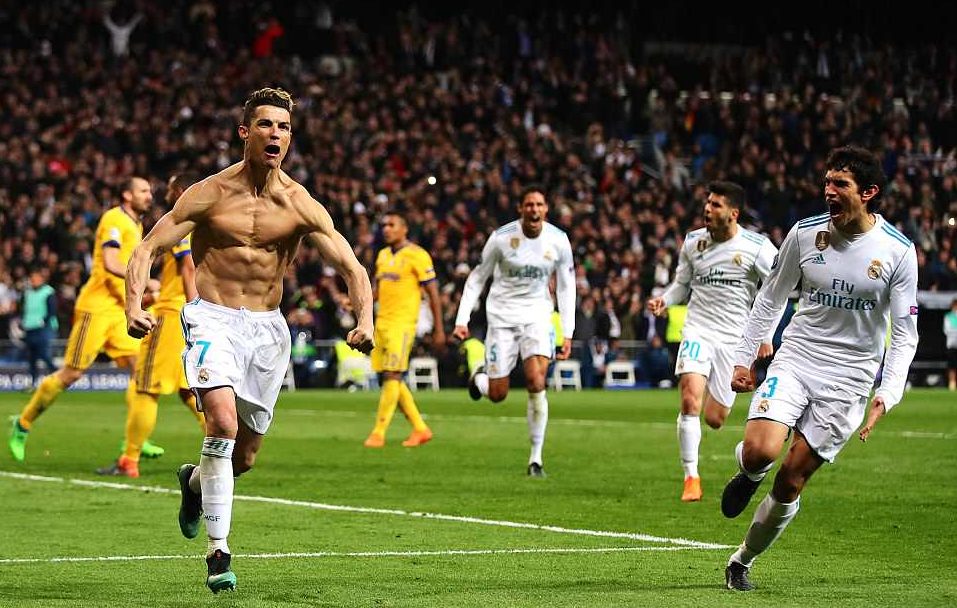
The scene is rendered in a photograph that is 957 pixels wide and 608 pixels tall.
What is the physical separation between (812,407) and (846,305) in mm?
544

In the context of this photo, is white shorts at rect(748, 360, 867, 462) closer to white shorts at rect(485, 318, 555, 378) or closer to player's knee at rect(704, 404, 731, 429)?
player's knee at rect(704, 404, 731, 429)

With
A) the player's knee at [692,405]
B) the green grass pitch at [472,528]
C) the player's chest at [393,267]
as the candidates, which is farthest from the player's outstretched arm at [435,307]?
the player's knee at [692,405]

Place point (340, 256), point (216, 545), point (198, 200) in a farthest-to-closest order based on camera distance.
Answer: point (340, 256) < point (198, 200) < point (216, 545)

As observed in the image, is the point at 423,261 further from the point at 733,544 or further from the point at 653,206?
the point at 653,206

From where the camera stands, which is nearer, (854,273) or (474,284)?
(854,273)

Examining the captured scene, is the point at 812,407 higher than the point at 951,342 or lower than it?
higher

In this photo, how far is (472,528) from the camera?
36.8ft

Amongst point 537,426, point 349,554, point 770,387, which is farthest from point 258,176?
point 537,426

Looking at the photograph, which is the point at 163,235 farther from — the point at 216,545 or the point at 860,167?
the point at 860,167

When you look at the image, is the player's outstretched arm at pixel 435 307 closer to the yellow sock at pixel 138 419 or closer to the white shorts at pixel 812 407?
the yellow sock at pixel 138 419

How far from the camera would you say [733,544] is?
414 inches

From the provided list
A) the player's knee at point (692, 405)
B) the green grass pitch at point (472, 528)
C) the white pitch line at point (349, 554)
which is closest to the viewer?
the green grass pitch at point (472, 528)

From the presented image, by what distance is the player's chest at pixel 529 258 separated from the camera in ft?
51.9

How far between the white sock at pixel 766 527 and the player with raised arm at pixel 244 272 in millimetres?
2163
